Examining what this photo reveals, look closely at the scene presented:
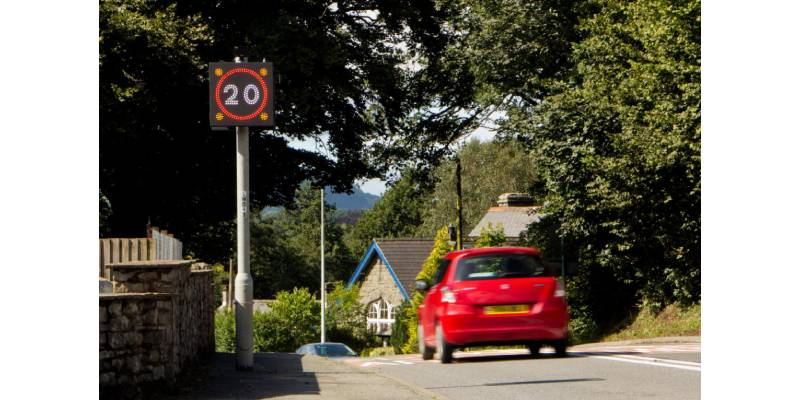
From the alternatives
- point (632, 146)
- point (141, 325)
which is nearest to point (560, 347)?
point (141, 325)

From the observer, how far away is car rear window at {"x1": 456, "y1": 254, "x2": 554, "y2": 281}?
57.1 ft

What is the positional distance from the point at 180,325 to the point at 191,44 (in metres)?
16.8

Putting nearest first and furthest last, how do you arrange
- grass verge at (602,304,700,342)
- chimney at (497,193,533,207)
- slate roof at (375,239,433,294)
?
grass verge at (602,304,700,342) → slate roof at (375,239,433,294) → chimney at (497,193,533,207)

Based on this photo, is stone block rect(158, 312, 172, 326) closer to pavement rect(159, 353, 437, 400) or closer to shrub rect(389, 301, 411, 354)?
pavement rect(159, 353, 437, 400)

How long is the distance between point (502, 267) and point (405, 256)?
54.4 meters

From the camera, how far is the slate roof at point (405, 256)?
70812mm

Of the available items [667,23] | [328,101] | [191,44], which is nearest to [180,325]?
[191,44]

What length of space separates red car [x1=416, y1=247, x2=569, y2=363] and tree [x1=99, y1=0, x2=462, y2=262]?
14814 mm

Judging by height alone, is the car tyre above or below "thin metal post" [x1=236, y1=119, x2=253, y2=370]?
below

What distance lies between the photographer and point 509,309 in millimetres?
17094

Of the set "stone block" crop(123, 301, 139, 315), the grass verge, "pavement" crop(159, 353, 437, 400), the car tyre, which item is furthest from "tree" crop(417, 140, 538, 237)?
"stone block" crop(123, 301, 139, 315)

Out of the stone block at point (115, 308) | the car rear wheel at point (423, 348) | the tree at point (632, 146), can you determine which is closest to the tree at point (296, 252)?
the tree at point (632, 146)
